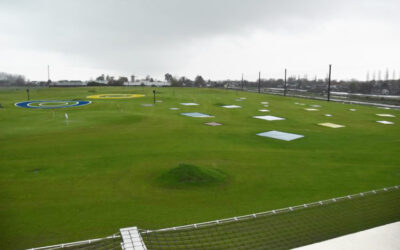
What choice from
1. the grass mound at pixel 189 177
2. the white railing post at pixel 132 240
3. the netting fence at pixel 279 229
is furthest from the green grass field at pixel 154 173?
the white railing post at pixel 132 240

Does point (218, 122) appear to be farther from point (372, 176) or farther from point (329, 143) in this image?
point (372, 176)

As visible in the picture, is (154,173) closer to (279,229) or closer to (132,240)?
(279,229)

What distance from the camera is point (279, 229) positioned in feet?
31.2

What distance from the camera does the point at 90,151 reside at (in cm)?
1919

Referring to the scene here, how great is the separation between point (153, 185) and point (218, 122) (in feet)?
64.8

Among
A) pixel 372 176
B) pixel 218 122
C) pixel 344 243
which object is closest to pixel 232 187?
pixel 344 243

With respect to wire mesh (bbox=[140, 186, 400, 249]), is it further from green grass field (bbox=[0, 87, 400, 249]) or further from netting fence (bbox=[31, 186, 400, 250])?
green grass field (bbox=[0, 87, 400, 249])

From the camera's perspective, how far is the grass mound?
1349cm

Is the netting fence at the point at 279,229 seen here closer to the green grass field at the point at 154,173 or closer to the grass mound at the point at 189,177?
the green grass field at the point at 154,173

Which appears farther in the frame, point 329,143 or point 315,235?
point 329,143

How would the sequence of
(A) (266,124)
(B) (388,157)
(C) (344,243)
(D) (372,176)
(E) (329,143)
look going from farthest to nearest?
(A) (266,124), (E) (329,143), (B) (388,157), (D) (372,176), (C) (344,243)

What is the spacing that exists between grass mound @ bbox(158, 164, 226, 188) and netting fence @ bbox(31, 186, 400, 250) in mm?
3703

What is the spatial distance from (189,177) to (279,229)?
5.44 metres

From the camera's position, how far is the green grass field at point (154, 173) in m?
10.4
